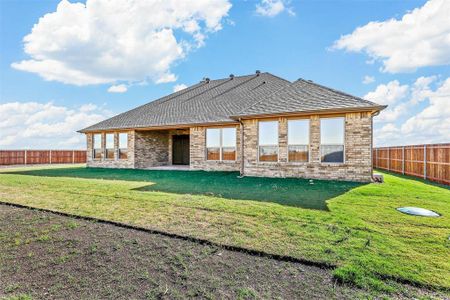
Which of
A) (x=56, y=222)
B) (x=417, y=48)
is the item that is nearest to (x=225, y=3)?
(x=417, y=48)

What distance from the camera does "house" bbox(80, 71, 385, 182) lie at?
10320 millimetres

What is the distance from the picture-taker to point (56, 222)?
5164mm

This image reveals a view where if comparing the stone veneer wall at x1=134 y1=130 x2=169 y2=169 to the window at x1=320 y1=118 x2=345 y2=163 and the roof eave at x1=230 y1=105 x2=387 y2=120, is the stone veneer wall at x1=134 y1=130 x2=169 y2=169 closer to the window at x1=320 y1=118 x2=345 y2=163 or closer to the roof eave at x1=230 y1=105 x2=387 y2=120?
the roof eave at x1=230 y1=105 x2=387 y2=120

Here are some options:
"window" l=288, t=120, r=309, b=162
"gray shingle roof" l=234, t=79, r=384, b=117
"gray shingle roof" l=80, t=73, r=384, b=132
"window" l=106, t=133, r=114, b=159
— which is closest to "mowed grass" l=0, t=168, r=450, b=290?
"window" l=288, t=120, r=309, b=162

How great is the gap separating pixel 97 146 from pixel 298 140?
14891 millimetres

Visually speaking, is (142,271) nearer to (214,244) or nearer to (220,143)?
(214,244)

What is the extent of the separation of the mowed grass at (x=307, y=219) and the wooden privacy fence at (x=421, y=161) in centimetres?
415

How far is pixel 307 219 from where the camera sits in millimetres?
4969

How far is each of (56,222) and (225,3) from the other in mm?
10432

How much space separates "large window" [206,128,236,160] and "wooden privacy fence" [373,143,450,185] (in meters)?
9.52

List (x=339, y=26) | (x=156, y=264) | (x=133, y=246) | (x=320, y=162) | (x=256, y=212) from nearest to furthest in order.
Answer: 1. (x=156, y=264)
2. (x=133, y=246)
3. (x=256, y=212)
4. (x=320, y=162)
5. (x=339, y=26)

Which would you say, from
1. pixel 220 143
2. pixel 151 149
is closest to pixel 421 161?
pixel 220 143

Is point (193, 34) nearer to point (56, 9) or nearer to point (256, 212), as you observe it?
point (56, 9)

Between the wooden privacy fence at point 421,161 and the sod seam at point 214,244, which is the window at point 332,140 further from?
the sod seam at point 214,244
